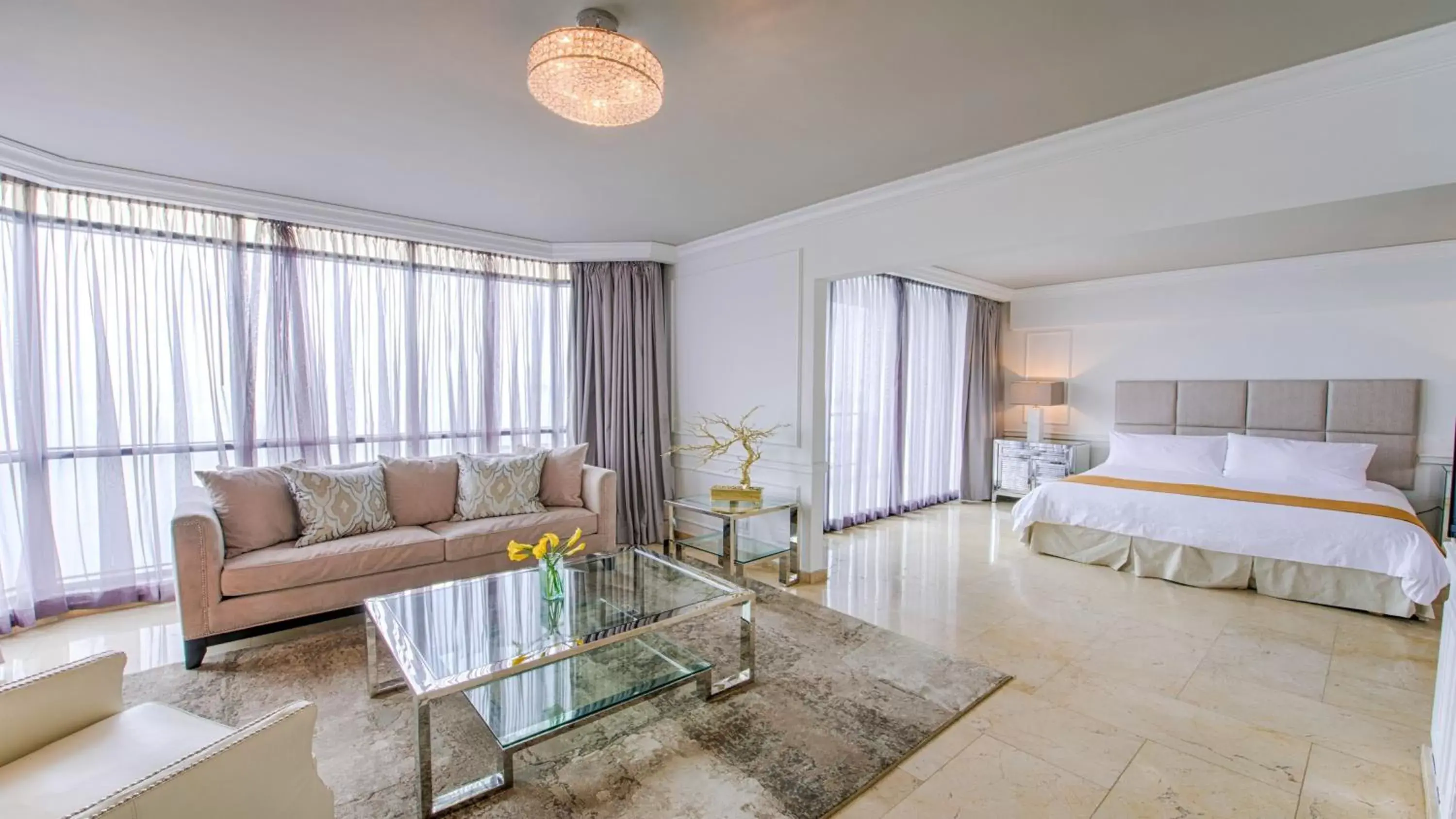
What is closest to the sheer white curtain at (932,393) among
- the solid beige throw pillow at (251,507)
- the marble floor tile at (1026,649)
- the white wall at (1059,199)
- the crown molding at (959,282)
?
the crown molding at (959,282)

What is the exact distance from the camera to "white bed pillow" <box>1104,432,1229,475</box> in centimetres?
521

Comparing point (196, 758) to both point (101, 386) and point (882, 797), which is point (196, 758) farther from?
point (101, 386)

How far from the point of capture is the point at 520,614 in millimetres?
2469

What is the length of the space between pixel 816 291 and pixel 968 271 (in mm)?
2611

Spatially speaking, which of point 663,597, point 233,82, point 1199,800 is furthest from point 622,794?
point 233,82

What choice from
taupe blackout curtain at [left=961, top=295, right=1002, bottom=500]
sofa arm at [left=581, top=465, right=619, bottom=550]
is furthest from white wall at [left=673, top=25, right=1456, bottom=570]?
taupe blackout curtain at [left=961, top=295, right=1002, bottom=500]

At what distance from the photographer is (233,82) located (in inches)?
90.1

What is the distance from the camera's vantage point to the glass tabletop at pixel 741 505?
3.86 meters

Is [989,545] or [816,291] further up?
[816,291]

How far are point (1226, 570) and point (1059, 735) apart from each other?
257 cm

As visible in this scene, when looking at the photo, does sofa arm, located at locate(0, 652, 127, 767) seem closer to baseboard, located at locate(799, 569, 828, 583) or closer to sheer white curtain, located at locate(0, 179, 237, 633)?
sheer white curtain, located at locate(0, 179, 237, 633)

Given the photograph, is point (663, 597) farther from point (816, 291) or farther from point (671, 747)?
point (816, 291)

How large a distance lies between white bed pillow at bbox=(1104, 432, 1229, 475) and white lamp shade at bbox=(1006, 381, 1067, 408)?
2.77 feet

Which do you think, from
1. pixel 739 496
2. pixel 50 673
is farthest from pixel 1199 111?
pixel 50 673
